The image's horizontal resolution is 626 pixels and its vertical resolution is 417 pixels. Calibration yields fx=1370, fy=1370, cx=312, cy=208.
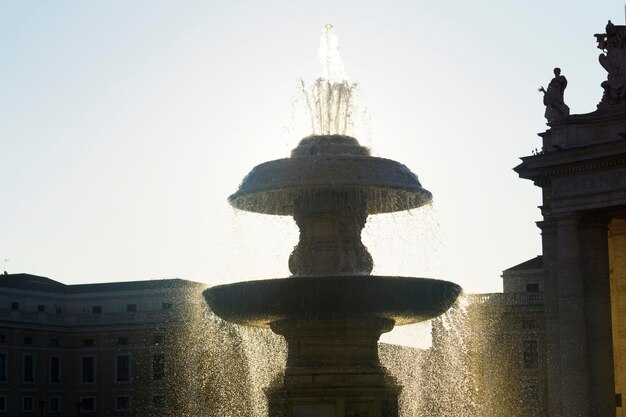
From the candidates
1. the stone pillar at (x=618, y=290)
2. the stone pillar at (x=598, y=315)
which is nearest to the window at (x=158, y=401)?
the stone pillar at (x=618, y=290)

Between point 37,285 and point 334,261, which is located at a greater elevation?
point 37,285

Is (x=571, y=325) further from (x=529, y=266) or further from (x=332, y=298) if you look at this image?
(x=529, y=266)

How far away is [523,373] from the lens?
81562mm

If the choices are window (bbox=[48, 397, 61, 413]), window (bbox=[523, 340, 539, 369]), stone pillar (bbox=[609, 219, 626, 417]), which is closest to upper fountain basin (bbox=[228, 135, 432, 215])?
stone pillar (bbox=[609, 219, 626, 417])

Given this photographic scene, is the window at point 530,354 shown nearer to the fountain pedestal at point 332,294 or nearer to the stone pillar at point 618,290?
the stone pillar at point 618,290

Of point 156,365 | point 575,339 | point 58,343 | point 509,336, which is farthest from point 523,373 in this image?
point 575,339

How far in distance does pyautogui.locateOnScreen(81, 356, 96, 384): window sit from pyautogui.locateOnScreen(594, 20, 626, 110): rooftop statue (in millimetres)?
61560

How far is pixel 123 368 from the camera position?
96312 mm

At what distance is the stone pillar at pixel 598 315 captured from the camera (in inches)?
1615

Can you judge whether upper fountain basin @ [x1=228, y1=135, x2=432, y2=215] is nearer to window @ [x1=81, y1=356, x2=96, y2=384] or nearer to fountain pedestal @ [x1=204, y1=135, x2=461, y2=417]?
fountain pedestal @ [x1=204, y1=135, x2=461, y2=417]

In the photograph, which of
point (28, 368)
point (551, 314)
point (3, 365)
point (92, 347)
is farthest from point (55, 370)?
point (551, 314)

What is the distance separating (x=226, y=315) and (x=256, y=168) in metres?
2.47

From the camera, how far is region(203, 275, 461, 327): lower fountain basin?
21.0 meters

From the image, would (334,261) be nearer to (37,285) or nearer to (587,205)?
(587,205)
